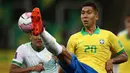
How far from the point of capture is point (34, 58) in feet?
30.3

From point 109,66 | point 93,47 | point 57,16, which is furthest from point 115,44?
point 57,16

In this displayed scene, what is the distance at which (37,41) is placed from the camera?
9086 mm

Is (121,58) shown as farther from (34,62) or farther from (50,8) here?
(50,8)

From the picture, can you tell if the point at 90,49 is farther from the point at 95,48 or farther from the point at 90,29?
the point at 90,29

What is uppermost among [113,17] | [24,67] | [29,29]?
[29,29]

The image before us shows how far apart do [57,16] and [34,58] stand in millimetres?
20126

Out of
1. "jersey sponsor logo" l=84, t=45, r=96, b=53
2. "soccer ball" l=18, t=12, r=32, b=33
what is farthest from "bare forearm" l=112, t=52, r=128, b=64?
"soccer ball" l=18, t=12, r=32, b=33

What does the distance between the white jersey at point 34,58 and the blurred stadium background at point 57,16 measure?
56.5 ft

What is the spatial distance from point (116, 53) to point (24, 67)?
1372 mm

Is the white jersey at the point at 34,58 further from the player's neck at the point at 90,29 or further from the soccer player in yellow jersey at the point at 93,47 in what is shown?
the player's neck at the point at 90,29

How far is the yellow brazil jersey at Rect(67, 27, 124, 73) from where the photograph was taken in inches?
345

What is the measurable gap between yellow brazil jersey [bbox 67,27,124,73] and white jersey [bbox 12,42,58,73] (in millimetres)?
439

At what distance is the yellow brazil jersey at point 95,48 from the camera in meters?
8.77

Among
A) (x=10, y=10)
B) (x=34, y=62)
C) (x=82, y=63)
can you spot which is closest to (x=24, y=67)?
(x=34, y=62)
